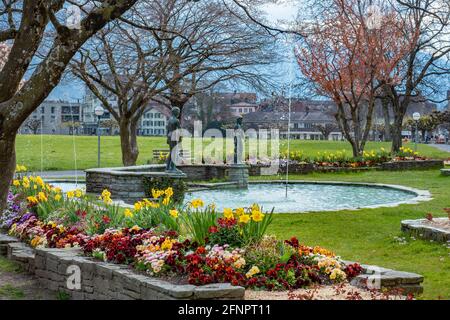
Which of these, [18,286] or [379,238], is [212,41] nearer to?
[379,238]

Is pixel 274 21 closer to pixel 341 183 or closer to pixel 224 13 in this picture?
pixel 224 13

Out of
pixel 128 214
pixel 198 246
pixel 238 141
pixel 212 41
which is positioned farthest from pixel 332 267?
pixel 212 41

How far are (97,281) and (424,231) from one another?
524cm

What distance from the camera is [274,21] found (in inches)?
917

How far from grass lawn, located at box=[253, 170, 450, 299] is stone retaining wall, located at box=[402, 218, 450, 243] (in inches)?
6.0

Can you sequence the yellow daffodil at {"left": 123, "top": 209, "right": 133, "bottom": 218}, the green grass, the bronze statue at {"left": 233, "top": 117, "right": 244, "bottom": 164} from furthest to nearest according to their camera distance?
the bronze statue at {"left": 233, "top": 117, "right": 244, "bottom": 164} < the green grass < the yellow daffodil at {"left": 123, "top": 209, "right": 133, "bottom": 218}

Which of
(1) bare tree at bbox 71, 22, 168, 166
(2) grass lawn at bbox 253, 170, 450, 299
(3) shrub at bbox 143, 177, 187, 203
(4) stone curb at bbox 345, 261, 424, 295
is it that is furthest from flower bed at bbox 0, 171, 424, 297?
(1) bare tree at bbox 71, 22, 168, 166

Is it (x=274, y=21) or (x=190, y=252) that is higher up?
(x=274, y=21)

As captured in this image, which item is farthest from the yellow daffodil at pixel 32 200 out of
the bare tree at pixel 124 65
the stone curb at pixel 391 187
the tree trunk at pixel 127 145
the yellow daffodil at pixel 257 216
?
the tree trunk at pixel 127 145

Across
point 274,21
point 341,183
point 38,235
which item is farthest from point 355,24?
point 38,235

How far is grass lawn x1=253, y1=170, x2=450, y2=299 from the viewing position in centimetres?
846

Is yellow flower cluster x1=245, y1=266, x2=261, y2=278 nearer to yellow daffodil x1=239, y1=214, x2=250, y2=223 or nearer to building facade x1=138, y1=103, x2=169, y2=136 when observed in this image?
yellow daffodil x1=239, y1=214, x2=250, y2=223

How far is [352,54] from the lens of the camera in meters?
28.3
